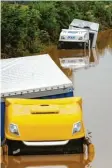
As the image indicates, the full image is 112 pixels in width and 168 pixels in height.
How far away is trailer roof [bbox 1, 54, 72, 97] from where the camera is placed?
9.05 meters

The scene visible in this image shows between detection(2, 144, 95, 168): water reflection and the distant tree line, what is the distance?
969cm

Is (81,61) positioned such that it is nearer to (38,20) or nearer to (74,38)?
(74,38)

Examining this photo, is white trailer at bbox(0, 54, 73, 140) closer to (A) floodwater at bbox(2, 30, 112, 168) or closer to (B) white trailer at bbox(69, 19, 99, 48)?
(A) floodwater at bbox(2, 30, 112, 168)

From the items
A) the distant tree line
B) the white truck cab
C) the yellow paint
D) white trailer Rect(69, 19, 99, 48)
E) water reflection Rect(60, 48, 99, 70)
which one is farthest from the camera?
white trailer Rect(69, 19, 99, 48)

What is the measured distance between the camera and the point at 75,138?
8.22m

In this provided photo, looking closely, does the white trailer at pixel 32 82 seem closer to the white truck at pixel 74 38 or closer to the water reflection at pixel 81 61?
the water reflection at pixel 81 61

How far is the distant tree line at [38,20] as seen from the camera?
1812cm

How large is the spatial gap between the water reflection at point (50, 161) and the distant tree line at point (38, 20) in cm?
969

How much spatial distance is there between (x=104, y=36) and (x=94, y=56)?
6507 mm

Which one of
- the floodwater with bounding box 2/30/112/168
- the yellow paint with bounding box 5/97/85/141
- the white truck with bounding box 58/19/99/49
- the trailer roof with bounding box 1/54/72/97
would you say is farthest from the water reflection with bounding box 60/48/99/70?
the yellow paint with bounding box 5/97/85/141

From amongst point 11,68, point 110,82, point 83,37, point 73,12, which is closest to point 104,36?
point 73,12

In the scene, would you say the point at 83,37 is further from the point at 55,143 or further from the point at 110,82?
the point at 55,143

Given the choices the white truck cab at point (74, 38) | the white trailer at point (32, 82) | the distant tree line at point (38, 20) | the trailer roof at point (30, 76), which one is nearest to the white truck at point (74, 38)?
the white truck cab at point (74, 38)

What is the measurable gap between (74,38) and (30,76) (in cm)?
1100
